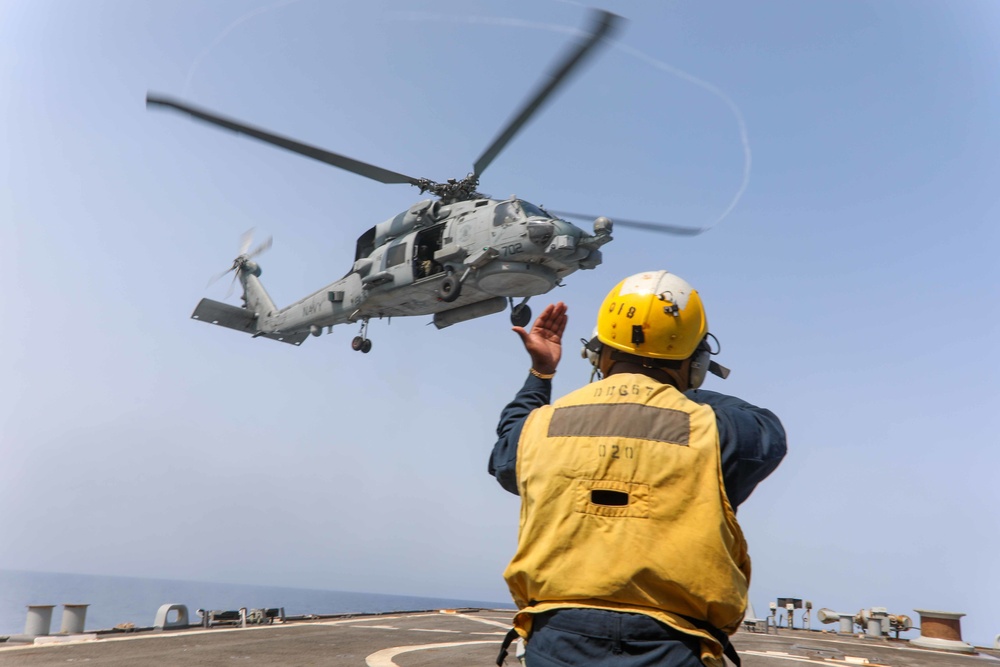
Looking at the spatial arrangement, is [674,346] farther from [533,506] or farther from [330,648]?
[330,648]

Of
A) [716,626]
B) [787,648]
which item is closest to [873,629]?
[787,648]

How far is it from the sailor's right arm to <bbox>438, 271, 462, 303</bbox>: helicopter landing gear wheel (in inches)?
660

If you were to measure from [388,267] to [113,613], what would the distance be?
639 ft

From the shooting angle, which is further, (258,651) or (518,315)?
(518,315)

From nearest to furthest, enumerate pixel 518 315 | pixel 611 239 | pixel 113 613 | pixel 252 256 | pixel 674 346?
pixel 674 346, pixel 611 239, pixel 518 315, pixel 252 256, pixel 113 613

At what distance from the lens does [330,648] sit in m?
11.4

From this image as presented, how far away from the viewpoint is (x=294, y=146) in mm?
19750

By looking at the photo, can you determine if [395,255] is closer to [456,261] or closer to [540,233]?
[456,261]

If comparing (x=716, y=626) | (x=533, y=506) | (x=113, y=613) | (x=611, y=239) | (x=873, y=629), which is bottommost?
(x=113, y=613)

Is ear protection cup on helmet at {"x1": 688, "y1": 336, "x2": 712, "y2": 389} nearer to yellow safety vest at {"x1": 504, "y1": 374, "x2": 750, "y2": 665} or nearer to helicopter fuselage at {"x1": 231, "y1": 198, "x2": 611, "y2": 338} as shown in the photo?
yellow safety vest at {"x1": 504, "y1": 374, "x2": 750, "y2": 665}

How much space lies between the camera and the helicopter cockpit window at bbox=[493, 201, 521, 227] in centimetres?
1917

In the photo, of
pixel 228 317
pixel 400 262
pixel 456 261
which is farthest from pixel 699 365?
pixel 228 317

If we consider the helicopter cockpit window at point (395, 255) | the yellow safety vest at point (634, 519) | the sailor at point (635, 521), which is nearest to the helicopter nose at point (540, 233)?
the helicopter cockpit window at point (395, 255)

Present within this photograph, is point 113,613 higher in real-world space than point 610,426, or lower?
lower
